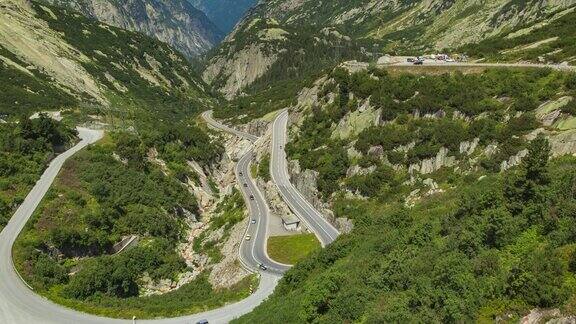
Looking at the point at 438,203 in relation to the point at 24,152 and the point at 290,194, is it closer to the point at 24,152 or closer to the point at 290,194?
the point at 290,194

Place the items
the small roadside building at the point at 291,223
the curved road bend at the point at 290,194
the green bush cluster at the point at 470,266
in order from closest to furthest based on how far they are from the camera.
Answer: the green bush cluster at the point at 470,266
the curved road bend at the point at 290,194
the small roadside building at the point at 291,223

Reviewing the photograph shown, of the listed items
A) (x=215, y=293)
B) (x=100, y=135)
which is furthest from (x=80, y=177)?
(x=215, y=293)

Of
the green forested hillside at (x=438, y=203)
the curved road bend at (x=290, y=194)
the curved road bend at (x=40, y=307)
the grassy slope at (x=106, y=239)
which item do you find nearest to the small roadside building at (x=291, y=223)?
the curved road bend at (x=290, y=194)


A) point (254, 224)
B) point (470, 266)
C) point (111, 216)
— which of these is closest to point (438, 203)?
point (470, 266)

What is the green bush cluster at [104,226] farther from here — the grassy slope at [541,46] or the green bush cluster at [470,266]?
the grassy slope at [541,46]

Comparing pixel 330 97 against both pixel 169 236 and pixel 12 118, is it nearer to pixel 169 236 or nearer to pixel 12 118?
pixel 169 236

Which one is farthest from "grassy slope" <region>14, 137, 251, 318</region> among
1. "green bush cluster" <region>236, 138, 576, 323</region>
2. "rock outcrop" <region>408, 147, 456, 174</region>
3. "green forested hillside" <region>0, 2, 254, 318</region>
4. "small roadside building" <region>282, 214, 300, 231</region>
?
"rock outcrop" <region>408, 147, 456, 174</region>
